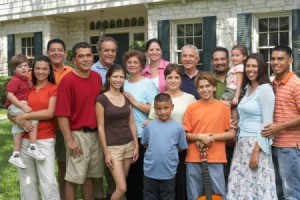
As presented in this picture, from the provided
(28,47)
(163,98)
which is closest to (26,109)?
(163,98)

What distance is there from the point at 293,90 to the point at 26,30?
1248cm

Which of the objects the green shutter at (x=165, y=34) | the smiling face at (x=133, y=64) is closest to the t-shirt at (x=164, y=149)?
the smiling face at (x=133, y=64)

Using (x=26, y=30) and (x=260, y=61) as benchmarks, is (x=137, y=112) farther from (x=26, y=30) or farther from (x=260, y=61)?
(x=26, y=30)

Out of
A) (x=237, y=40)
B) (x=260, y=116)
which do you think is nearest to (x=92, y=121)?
(x=260, y=116)

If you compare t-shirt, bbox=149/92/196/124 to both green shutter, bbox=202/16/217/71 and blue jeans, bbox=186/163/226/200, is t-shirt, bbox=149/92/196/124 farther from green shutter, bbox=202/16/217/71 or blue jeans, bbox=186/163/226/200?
green shutter, bbox=202/16/217/71

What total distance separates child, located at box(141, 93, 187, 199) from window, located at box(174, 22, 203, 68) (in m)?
7.33

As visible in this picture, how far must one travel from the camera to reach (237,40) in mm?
10164

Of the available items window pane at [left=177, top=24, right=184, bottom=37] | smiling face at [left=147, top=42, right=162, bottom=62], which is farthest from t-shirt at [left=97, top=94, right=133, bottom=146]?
window pane at [left=177, top=24, right=184, bottom=37]

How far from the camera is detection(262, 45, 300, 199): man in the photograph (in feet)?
12.1

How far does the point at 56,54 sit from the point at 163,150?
164 centimetres

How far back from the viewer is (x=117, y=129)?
3.98 m

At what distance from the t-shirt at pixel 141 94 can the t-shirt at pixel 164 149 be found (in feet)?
1.29

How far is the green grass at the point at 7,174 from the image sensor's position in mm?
5227

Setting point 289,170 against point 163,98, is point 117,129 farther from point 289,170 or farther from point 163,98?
point 289,170
